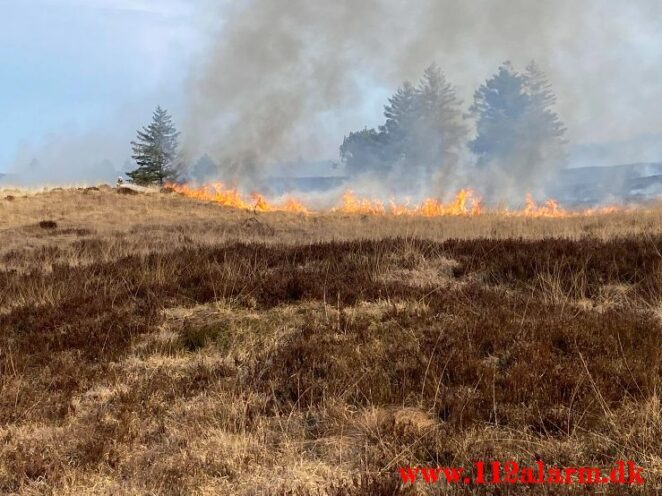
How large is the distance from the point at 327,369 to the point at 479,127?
5577cm

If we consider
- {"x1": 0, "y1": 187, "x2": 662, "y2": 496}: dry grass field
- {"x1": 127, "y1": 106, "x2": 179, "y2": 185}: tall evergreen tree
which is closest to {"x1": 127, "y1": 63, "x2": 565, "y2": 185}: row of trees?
{"x1": 127, "y1": 106, "x2": 179, "y2": 185}: tall evergreen tree

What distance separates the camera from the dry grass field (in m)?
3.09

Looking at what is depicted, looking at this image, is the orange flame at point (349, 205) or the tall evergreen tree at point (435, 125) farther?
the tall evergreen tree at point (435, 125)

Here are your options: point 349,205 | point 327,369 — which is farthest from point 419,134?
point 327,369

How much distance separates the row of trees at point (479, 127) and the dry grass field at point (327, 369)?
43489 mm

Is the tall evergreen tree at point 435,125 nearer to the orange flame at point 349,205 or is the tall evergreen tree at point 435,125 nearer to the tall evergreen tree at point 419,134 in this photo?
the tall evergreen tree at point 419,134

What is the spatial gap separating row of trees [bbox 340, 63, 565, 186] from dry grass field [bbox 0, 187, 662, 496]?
143ft

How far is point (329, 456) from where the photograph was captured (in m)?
3.23

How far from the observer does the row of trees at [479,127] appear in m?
51.5

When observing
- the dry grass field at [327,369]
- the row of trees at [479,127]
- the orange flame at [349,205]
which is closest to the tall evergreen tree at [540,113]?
the row of trees at [479,127]

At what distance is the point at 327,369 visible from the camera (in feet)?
14.8

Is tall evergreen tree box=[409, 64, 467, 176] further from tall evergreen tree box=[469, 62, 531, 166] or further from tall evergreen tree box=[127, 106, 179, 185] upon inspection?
tall evergreen tree box=[127, 106, 179, 185]

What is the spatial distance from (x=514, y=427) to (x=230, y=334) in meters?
3.38

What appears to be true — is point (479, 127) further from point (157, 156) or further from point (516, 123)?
point (157, 156)
